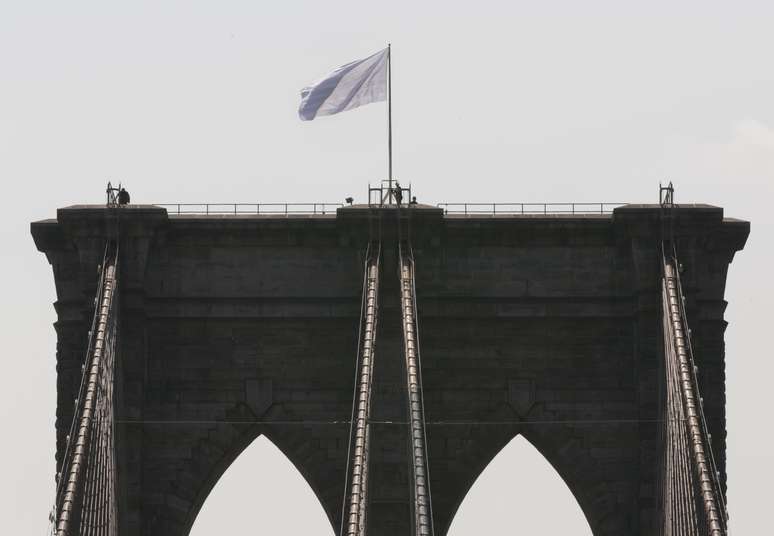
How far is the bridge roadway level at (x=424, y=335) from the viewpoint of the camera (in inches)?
3917

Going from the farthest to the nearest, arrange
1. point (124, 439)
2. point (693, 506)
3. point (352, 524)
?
point (124, 439) < point (693, 506) < point (352, 524)

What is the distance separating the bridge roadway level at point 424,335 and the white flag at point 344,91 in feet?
14.2

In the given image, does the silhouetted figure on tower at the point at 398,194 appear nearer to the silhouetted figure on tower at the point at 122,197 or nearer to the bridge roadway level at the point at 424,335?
the bridge roadway level at the point at 424,335

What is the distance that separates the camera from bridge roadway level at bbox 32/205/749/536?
99500 mm

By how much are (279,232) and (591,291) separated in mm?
10648

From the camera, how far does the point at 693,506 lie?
91938 mm

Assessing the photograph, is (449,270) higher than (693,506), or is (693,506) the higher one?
(449,270)

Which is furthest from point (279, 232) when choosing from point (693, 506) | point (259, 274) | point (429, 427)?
point (693, 506)

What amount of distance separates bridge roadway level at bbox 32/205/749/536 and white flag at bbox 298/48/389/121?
14.2 ft

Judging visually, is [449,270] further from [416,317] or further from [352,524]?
[352,524]

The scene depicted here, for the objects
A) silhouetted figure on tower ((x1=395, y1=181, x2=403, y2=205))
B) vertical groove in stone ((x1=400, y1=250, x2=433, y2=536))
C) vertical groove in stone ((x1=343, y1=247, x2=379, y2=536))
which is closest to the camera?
vertical groove in stone ((x1=400, y1=250, x2=433, y2=536))

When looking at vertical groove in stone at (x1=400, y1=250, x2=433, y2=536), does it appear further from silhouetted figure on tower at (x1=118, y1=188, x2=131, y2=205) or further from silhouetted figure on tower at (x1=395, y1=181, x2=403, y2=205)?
silhouetted figure on tower at (x1=118, y1=188, x2=131, y2=205)

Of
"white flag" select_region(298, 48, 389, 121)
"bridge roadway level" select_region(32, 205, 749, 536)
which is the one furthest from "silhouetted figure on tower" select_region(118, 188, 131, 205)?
"white flag" select_region(298, 48, 389, 121)

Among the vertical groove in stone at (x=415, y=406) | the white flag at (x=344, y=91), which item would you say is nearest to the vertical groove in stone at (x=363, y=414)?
the vertical groove in stone at (x=415, y=406)
